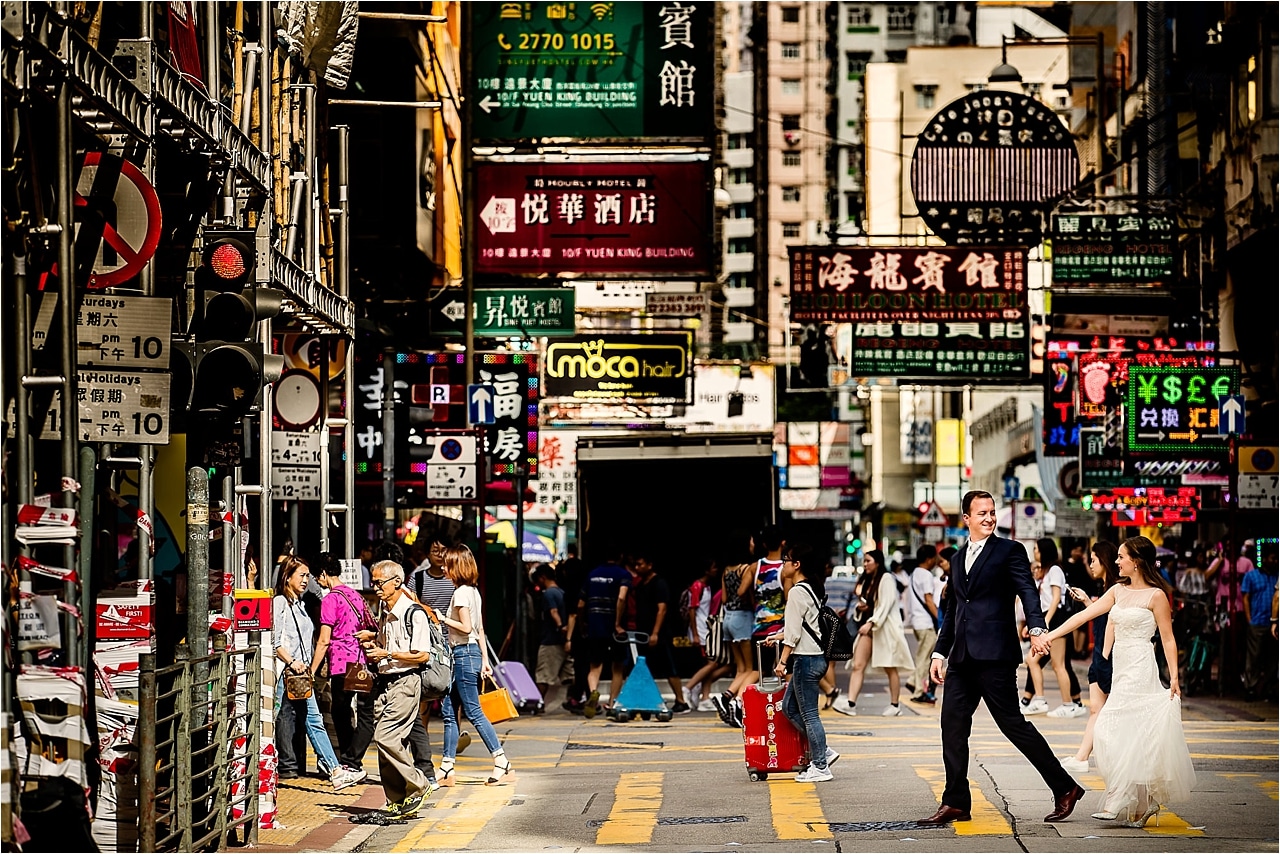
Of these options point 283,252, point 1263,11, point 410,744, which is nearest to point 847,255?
point 1263,11

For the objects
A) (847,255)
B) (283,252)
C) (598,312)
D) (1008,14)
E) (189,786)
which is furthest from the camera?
(1008,14)

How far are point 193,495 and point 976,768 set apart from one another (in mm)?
7051

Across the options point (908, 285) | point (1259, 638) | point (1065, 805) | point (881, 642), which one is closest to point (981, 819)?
point (1065, 805)

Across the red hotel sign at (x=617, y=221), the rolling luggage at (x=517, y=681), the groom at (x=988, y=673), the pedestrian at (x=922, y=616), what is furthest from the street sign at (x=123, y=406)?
the red hotel sign at (x=617, y=221)

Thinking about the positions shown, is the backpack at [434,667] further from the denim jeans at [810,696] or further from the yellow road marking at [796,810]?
the denim jeans at [810,696]

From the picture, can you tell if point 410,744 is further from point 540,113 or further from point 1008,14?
point 1008,14

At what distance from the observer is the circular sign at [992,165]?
27.6 metres

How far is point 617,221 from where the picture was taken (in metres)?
26.9

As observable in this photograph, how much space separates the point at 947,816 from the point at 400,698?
351 cm

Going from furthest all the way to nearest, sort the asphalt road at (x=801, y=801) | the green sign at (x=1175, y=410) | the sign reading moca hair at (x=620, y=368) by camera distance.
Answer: the sign reading moca hair at (x=620, y=368)
the green sign at (x=1175, y=410)
the asphalt road at (x=801, y=801)

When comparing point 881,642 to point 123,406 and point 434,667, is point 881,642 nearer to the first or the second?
point 434,667

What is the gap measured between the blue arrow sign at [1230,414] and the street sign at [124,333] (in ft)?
67.2

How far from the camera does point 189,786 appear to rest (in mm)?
10242

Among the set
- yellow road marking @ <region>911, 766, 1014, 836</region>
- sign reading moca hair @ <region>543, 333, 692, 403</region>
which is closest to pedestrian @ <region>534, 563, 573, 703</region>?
sign reading moca hair @ <region>543, 333, 692, 403</region>
